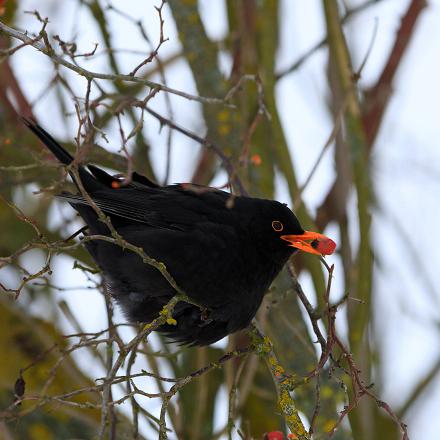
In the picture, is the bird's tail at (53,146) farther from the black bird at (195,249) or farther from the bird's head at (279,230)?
the bird's head at (279,230)

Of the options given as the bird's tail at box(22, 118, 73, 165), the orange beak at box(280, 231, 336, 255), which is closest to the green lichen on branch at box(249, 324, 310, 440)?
the orange beak at box(280, 231, 336, 255)

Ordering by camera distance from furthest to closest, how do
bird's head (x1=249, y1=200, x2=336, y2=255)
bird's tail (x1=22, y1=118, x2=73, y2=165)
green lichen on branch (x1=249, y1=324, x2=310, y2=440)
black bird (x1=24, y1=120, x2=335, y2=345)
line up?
1. bird's tail (x1=22, y1=118, x2=73, y2=165)
2. bird's head (x1=249, y1=200, x2=336, y2=255)
3. black bird (x1=24, y1=120, x2=335, y2=345)
4. green lichen on branch (x1=249, y1=324, x2=310, y2=440)

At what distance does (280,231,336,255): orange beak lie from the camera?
3.78 meters

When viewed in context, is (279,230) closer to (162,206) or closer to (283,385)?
(162,206)

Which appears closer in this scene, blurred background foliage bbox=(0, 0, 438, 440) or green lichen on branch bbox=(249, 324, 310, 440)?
green lichen on branch bbox=(249, 324, 310, 440)

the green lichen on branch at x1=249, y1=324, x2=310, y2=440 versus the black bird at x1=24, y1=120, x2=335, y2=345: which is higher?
the black bird at x1=24, y1=120, x2=335, y2=345

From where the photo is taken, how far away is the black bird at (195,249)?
398 cm

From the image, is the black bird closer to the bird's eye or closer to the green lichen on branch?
the bird's eye

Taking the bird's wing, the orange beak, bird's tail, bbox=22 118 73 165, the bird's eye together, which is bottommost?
the orange beak

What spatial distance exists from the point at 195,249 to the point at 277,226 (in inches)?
17.9

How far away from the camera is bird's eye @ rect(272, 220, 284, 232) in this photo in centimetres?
417

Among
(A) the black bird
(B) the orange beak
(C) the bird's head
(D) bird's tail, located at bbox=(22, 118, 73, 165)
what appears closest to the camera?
(B) the orange beak

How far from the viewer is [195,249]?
404 cm

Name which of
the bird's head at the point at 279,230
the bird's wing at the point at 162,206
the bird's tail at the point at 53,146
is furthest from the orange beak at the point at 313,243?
the bird's tail at the point at 53,146
